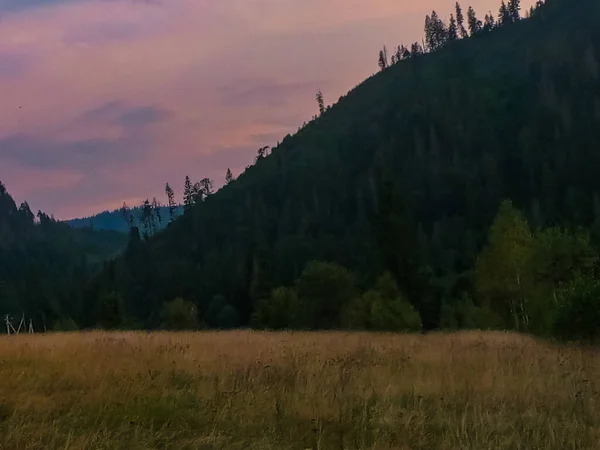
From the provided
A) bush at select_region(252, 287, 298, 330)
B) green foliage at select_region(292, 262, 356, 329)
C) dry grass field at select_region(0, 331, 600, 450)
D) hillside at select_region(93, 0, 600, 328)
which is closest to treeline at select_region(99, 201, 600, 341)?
bush at select_region(252, 287, 298, 330)

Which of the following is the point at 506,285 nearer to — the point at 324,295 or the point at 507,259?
the point at 507,259

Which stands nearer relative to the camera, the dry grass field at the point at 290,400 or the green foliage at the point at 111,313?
the dry grass field at the point at 290,400

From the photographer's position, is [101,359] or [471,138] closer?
[101,359]

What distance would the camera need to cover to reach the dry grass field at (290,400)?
21.4ft

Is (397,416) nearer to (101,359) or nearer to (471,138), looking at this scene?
(101,359)

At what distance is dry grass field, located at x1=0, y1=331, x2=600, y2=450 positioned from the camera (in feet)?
21.4

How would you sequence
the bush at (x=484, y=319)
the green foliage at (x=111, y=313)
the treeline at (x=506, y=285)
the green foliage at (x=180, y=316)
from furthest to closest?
the green foliage at (x=180, y=316), the green foliage at (x=111, y=313), the bush at (x=484, y=319), the treeline at (x=506, y=285)

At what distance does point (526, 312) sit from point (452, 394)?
124ft

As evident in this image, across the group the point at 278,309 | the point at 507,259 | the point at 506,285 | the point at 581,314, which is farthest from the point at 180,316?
the point at 581,314

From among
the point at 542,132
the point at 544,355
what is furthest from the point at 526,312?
the point at 542,132

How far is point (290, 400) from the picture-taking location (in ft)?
26.4

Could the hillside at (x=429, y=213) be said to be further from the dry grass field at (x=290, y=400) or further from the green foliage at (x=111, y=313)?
the dry grass field at (x=290, y=400)

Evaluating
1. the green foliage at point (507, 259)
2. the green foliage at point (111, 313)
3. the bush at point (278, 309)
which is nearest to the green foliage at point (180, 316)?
the green foliage at point (111, 313)

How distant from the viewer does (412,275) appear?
54.7 metres
